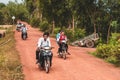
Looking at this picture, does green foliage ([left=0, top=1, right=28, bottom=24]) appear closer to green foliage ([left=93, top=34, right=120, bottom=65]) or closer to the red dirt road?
green foliage ([left=93, top=34, right=120, bottom=65])

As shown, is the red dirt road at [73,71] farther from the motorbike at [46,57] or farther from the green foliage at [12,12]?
the green foliage at [12,12]

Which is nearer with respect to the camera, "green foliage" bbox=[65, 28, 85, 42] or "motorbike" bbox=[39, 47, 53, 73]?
"motorbike" bbox=[39, 47, 53, 73]

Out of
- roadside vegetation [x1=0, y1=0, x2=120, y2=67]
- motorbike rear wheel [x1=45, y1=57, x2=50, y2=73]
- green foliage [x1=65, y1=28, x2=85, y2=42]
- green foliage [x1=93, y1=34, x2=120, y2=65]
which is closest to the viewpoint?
motorbike rear wheel [x1=45, y1=57, x2=50, y2=73]

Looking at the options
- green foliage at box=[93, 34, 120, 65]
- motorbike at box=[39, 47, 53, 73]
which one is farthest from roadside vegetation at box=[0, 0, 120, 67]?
motorbike at box=[39, 47, 53, 73]

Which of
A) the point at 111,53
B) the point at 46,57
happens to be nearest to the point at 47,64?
the point at 46,57

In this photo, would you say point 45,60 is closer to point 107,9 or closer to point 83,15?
point 107,9

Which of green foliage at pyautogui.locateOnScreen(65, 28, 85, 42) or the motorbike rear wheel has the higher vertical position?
green foliage at pyautogui.locateOnScreen(65, 28, 85, 42)

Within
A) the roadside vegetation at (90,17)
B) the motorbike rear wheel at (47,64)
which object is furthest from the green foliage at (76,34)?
the motorbike rear wheel at (47,64)

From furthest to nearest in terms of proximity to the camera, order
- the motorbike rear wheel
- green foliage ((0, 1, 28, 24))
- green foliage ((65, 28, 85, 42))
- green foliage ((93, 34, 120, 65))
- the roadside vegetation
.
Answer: green foliage ((0, 1, 28, 24)), green foliage ((65, 28, 85, 42)), the roadside vegetation, green foliage ((93, 34, 120, 65)), the motorbike rear wheel

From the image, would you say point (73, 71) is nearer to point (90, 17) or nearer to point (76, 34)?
point (90, 17)

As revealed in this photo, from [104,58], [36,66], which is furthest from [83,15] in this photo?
[36,66]

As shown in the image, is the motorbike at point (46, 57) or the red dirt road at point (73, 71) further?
the motorbike at point (46, 57)

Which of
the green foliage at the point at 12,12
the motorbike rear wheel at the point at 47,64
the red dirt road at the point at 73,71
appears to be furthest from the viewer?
the green foliage at the point at 12,12

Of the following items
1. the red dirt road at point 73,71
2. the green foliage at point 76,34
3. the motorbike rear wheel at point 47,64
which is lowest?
the red dirt road at point 73,71
